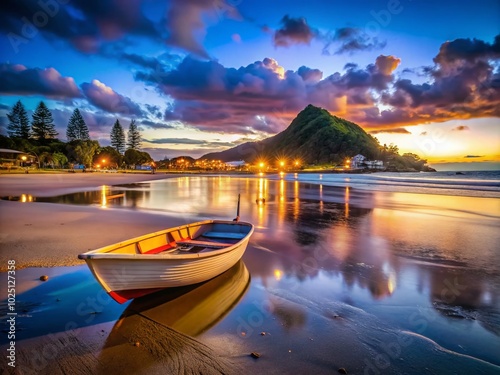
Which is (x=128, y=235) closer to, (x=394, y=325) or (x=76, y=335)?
(x=76, y=335)

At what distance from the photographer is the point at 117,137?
124438 mm

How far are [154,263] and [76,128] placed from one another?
12747 centimetres

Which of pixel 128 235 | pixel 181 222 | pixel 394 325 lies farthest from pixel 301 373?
pixel 181 222

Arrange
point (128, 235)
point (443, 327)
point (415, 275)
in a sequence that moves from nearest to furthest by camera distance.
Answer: point (443, 327) → point (415, 275) → point (128, 235)

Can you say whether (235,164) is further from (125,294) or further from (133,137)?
(125,294)

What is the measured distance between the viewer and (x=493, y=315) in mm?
5738

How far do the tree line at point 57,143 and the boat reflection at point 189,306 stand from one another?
9276 cm

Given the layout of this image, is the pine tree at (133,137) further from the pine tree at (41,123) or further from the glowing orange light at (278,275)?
the glowing orange light at (278,275)

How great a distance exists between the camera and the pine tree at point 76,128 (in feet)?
357

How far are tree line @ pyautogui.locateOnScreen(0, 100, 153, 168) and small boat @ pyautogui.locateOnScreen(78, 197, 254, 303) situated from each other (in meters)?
91.4

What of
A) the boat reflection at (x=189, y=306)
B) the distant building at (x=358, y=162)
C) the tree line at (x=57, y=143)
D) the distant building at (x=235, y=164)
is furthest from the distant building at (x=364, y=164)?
the boat reflection at (x=189, y=306)

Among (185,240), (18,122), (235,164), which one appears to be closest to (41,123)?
(18,122)

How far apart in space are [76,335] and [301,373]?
3799 mm

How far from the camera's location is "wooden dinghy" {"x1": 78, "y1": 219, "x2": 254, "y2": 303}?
4734mm
